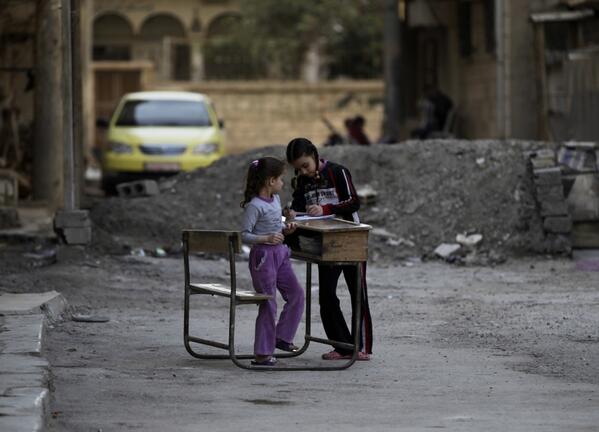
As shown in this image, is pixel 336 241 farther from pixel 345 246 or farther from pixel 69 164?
pixel 69 164

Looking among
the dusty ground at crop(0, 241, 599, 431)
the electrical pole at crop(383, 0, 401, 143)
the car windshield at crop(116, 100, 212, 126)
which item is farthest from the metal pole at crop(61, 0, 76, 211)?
the electrical pole at crop(383, 0, 401, 143)

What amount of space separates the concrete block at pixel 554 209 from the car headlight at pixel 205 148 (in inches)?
388

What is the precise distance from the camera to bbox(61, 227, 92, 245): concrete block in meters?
15.5

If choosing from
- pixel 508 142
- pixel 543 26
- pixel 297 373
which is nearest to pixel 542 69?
pixel 543 26

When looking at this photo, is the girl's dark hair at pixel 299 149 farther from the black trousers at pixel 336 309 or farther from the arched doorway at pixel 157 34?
the arched doorway at pixel 157 34

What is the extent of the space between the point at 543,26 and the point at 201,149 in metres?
6.22

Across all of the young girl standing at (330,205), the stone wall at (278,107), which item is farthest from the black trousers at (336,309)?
the stone wall at (278,107)

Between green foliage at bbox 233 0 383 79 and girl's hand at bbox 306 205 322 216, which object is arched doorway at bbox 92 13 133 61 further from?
girl's hand at bbox 306 205 322 216

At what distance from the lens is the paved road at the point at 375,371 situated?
7465 mm

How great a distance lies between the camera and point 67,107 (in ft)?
50.0

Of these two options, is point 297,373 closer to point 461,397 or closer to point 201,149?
point 461,397

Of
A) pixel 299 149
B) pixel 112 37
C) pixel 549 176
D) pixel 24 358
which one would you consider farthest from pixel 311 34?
pixel 24 358

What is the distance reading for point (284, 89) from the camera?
40.4 m

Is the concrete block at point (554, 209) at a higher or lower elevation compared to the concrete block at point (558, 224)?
higher
